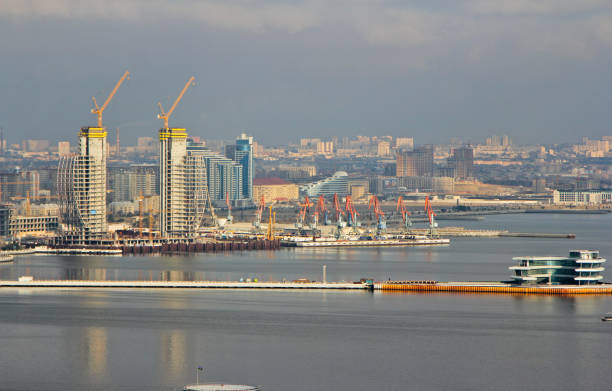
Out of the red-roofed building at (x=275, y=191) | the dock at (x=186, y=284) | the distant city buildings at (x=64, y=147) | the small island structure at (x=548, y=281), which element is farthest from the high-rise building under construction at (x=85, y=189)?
the distant city buildings at (x=64, y=147)

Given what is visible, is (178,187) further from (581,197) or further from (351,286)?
(581,197)

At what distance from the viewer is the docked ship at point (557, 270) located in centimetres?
3158

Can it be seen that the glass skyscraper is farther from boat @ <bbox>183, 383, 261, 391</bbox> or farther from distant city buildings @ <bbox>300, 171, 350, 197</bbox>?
boat @ <bbox>183, 383, 261, 391</bbox>

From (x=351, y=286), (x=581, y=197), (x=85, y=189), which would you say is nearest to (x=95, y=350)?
(x=351, y=286)

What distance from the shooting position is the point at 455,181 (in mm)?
121688

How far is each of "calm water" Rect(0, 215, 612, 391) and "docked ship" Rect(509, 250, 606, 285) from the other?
4.78 feet

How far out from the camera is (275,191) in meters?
98.6

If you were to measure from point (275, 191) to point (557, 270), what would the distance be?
2652 inches

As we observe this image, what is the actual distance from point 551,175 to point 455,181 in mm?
19048

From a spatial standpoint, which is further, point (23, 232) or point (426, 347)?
point (23, 232)

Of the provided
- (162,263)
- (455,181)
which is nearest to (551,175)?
(455,181)

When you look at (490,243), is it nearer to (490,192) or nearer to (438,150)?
(490,192)

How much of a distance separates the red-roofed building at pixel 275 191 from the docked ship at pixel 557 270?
64.2 meters

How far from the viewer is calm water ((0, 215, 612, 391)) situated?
2014 centimetres
